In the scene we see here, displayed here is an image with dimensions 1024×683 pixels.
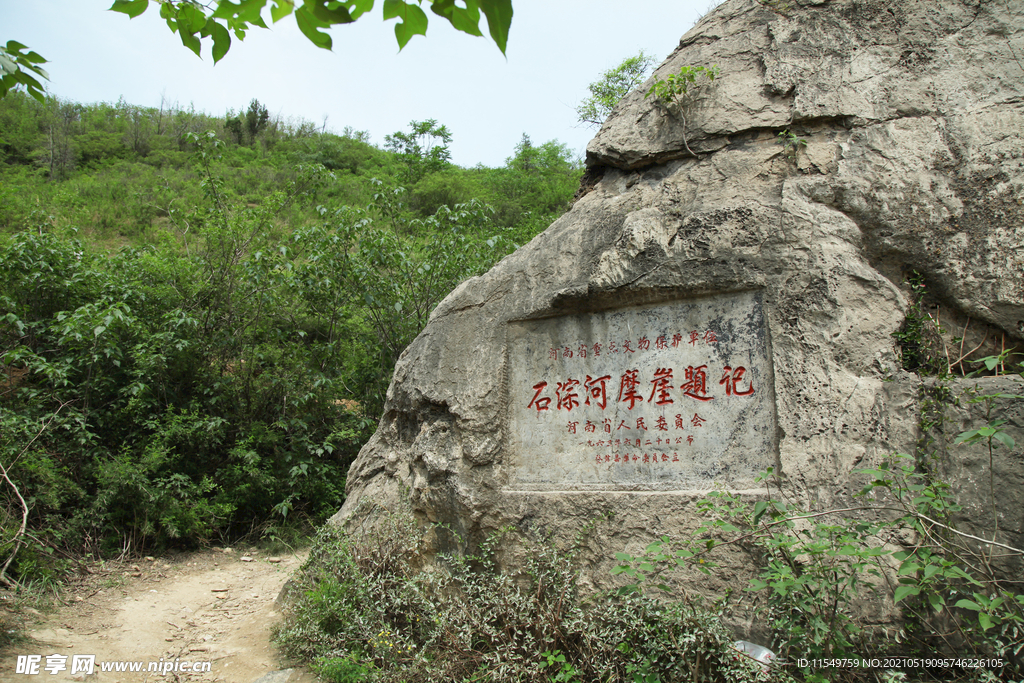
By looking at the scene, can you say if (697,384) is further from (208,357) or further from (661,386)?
(208,357)

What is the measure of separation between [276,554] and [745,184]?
15.3 ft

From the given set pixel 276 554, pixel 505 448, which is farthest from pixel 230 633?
pixel 505 448

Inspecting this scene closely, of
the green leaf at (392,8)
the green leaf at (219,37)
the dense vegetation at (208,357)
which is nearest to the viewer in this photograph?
the green leaf at (392,8)

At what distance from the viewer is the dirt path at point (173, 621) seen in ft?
10.2

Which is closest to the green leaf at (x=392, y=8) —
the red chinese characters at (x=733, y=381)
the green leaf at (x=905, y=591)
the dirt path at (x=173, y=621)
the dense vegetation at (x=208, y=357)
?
the red chinese characters at (x=733, y=381)

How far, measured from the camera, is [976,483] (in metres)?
2.14

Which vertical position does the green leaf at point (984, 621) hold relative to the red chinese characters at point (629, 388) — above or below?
below

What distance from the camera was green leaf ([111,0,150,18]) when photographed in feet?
5.67

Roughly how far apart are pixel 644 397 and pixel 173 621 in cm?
337

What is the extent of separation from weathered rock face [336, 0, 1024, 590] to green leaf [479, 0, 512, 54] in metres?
1.64

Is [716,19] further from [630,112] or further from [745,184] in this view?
[745,184]

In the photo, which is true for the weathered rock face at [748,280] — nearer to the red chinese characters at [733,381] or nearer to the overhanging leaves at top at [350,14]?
the red chinese characters at [733,381]

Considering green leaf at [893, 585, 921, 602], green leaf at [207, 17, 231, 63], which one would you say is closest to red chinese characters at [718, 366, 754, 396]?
green leaf at [893, 585, 921, 602]

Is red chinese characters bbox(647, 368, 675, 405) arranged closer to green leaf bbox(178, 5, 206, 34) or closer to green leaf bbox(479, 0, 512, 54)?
green leaf bbox(479, 0, 512, 54)
